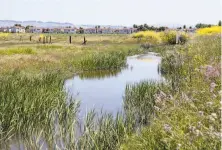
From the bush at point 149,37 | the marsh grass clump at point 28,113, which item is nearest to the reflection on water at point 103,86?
the marsh grass clump at point 28,113

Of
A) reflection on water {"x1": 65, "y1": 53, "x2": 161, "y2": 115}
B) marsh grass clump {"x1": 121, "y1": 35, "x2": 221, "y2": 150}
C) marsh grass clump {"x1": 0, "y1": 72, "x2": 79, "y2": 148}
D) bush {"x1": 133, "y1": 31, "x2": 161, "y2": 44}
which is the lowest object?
reflection on water {"x1": 65, "y1": 53, "x2": 161, "y2": 115}

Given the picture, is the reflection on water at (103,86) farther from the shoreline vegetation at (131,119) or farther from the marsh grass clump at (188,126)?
the marsh grass clump at (188,126)

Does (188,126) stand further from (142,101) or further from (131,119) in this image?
(142,101)

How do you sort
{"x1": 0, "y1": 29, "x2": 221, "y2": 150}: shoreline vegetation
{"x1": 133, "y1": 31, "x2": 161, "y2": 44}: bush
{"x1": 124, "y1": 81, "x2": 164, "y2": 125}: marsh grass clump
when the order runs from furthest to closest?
1. {"x1": 133, "y1": 31, "x2": 161, "y2": 44}: bush
2. {"x1": 124, "y1": 81, "x2": 164, "y2": 125}: marsh grass clump
3. {"x1": 0, "y1": 29, "x2": 221, "y2": 150}: shoreline vegetation

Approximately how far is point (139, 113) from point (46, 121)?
3588mm

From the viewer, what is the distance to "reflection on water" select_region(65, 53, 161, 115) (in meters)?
17.6

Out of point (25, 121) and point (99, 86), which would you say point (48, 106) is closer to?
point (25, 121)

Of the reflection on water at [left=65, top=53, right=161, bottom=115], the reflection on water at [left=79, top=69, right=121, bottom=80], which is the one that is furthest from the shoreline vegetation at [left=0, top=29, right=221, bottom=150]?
the reflection on water at [left=79, top=69, right=121, bottom=80]

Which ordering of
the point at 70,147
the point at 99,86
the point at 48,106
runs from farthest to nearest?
1. the point at 99,86
2. the point at 48,106
3. the point at 70,147

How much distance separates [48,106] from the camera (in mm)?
12945

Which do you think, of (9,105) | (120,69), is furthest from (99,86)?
(9,105)

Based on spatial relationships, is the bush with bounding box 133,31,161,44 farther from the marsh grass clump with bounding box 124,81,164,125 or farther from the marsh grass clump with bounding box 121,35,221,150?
the marsh grass clump with bounding box 121,35,221,150

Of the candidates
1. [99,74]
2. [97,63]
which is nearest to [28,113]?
[99,74]

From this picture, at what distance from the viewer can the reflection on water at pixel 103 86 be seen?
57.6ft
